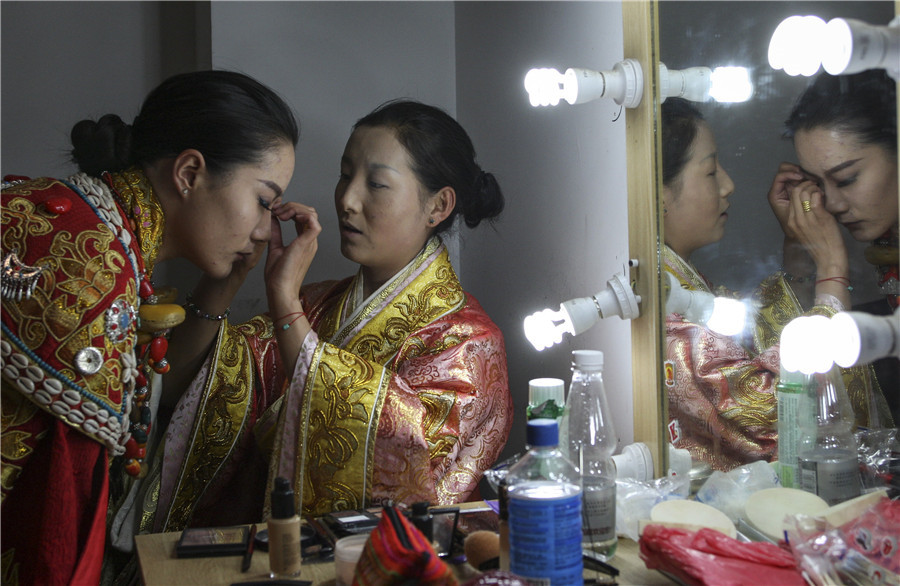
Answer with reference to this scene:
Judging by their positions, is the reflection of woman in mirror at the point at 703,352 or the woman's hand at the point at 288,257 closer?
the reflection of woman in mirror at the point at 703,352

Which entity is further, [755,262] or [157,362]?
[157,362]

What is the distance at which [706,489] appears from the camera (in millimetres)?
1096

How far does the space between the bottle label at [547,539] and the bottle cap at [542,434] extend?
0.18ft

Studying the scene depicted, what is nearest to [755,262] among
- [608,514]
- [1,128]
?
[608,514]

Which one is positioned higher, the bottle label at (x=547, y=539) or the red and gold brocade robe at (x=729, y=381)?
the red and gold brocade robe at (x=729, y=381)

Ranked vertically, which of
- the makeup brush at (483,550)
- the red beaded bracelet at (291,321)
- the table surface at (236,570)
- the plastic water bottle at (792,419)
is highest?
the red beaded bracelet at (291,321)

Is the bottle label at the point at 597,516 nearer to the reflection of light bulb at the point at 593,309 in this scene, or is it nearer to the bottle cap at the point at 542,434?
the bottle cap at the point at 542,434

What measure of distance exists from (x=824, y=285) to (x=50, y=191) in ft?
3.46

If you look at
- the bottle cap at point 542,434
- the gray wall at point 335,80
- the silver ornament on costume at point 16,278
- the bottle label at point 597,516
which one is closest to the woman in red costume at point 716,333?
the bottle label at point 597,516

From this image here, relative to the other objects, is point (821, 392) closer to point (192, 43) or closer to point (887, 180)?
point (887, 180)

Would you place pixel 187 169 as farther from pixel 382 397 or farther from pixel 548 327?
pixel 548 327

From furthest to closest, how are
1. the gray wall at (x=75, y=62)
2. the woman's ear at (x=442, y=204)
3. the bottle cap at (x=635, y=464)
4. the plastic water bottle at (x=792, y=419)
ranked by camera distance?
the gray wall at (x=75, y=62) < the woman's ear at (x=442, y=204) < the bottle cap at (x=635, y=464) < the plastic water bottle at (x=792, y=419)

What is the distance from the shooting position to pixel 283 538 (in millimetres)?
947

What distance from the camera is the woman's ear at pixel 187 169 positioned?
1.38 meters
